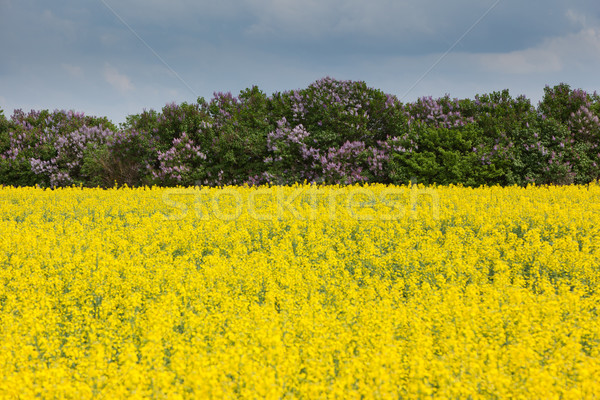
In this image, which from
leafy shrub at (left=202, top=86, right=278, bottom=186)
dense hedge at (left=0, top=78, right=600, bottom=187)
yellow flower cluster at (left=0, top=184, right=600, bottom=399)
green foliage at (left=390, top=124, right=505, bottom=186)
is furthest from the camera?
leafy shrub at (left=202, top=86, right=278, bottom=186)

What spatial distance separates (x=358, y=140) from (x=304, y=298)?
12585mm

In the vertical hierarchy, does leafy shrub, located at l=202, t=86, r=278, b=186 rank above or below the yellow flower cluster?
above

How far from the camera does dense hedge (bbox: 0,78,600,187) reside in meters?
17.1

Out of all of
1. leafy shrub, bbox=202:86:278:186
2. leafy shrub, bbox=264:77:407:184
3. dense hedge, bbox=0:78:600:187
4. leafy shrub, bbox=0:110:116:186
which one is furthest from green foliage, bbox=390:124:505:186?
leafy shrub, bbox=0:110:116:186

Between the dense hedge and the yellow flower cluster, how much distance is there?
16.4 feet

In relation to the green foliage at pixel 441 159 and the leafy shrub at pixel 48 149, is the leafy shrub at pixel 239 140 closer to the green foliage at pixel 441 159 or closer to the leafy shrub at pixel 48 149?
the green foliage at pixel 441 159

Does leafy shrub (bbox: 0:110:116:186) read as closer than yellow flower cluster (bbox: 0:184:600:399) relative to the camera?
No

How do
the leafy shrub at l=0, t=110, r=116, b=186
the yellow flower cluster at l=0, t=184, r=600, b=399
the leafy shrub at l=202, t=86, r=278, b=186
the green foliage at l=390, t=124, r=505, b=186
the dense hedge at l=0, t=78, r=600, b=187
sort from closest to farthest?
the yellow flower cluster at l=0, t=184, r=600, b=399
the green foliage at l=390, t=124, r=505, b=186
the dense hedge at l=0, t=78, r=600, b=187
the leafy shrub at l=202, t=86, r=278, b=186
the leafy shrub at l=0, t=110, r=116, b=186

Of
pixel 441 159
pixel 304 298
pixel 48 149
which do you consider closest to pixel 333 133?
pixel 441 159

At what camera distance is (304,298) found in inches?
243

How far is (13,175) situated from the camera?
22875mm

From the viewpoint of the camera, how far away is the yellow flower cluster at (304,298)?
4156 mm

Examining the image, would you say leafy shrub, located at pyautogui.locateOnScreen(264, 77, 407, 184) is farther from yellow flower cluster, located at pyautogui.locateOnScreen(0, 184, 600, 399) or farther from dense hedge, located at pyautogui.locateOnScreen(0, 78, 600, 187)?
yellow flower cluster, located at pyautogui.locateOnScreen(0, 184, 600, 399)

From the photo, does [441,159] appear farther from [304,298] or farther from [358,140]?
[304,298]
